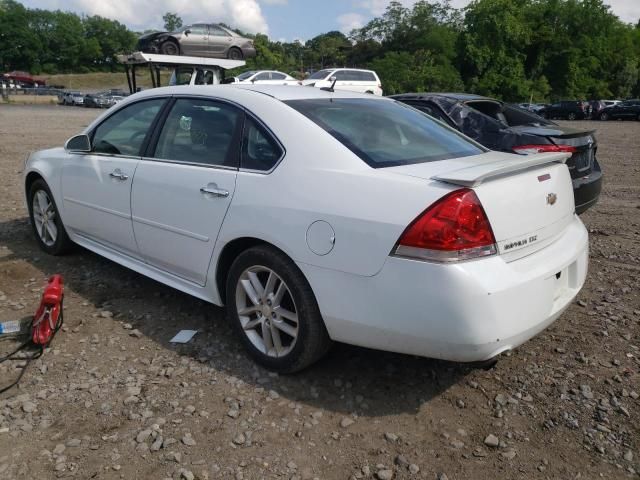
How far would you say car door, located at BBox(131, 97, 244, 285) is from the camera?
3.18 m

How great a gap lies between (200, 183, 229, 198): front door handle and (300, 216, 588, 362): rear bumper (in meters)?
0.71

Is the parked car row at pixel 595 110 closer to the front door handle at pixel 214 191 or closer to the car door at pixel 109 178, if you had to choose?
the car door at pixel 109 178

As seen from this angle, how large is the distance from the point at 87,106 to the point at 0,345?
48.8 metres

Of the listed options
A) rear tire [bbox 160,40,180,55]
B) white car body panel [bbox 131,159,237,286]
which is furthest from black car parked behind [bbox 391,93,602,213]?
rear tire [bbox 160,40,180,55]

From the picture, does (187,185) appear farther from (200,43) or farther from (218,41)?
(218,41)

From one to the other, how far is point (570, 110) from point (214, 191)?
41.4 metres

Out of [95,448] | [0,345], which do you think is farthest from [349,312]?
[0,345]

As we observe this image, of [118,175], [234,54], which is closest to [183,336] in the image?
[118,175]

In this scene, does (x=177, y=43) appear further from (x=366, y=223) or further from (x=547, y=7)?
(x=547, y=7)

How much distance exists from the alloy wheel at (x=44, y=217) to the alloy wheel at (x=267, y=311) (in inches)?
103

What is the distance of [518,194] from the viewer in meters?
2.60

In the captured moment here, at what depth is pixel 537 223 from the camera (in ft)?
8.82

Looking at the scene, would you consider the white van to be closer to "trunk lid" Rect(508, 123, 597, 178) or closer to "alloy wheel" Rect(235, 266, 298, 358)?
"trunk lid" Rect(508, 123, 597, 178)

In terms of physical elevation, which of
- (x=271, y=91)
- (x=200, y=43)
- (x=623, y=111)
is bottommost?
(x=623, y=111)
